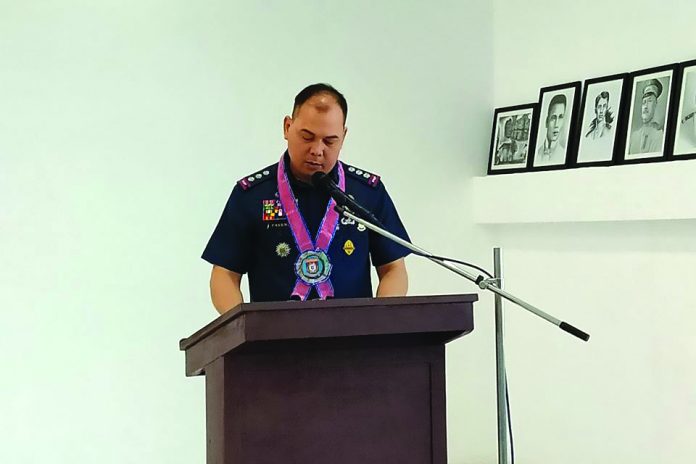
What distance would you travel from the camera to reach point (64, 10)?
134 inches

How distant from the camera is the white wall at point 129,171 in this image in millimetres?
3342

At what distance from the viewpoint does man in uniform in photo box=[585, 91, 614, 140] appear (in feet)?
12.9

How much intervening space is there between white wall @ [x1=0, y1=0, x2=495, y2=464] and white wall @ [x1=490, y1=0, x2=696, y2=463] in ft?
2.41

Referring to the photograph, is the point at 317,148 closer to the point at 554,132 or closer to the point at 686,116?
the point at 686,116

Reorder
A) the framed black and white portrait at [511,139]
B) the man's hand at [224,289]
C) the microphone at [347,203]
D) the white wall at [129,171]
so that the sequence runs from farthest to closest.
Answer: the framed black and white portrait at [511,139] → the white wall at [129,171] → the man's hand at [224,289] → the microphone at [347,203]

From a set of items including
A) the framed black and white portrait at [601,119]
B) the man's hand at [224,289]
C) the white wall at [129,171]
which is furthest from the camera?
the framed black and white portrait at [601,119]

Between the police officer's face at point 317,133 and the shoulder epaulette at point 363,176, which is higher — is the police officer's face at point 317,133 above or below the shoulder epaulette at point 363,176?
above

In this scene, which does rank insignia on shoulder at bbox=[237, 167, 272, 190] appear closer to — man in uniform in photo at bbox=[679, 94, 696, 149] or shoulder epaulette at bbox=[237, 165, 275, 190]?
shoulder epaulette at bbox=[237, 165, 275, 190]

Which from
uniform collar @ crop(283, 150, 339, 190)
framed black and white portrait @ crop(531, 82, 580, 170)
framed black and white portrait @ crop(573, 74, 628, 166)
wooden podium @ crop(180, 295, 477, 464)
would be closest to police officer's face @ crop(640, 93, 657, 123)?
framed black and white portrait @ crop(573, 74, 628, 166)

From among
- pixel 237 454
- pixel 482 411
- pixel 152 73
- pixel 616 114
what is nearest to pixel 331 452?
pixel 237 454

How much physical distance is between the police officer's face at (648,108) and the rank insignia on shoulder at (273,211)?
71.6 inches

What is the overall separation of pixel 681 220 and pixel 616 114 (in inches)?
19.8

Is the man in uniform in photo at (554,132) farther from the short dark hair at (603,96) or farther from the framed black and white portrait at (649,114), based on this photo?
the framed black and white portrait at (649,114)

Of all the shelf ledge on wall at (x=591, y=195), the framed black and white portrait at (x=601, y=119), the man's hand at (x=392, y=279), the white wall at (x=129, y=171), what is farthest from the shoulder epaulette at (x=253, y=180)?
the framed black and white portrait at (x=601, y=119)
